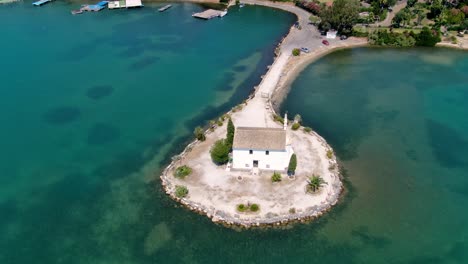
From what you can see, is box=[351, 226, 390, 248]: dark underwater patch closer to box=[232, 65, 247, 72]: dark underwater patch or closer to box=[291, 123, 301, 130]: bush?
box=[291, 123, 301, 130]: bush

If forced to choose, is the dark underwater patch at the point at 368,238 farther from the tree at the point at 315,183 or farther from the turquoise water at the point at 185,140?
the tree at the point at 315,183

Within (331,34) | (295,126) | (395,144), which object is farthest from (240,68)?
(395,144)

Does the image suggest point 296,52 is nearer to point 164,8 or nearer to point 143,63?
point 143,63

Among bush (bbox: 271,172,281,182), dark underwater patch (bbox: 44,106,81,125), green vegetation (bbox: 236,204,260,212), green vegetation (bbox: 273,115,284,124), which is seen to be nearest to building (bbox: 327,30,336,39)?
green vegetation (bbox: 273,115,284,124)

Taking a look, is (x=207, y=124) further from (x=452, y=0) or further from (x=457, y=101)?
(x=452, y=0)

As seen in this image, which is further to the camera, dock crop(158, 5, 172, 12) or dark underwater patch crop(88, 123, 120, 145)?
dock crop(158, 5, 172, 12)

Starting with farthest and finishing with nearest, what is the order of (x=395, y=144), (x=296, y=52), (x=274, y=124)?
(x=296, y=52) → (x=274, y=124) → (x=395, y=144)
